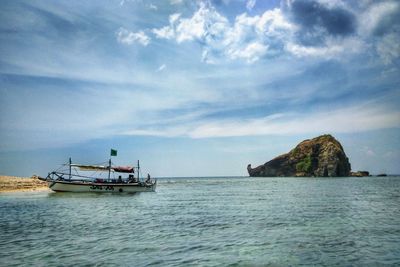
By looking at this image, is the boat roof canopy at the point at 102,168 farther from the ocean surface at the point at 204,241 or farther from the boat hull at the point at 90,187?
the ocean surface at the point at 204,241

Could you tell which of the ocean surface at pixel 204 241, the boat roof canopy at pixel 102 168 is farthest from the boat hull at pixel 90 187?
the ocean surface at pixel 204 241

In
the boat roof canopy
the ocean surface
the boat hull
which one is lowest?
the ocean surface

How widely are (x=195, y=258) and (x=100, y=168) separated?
5752 centimetres

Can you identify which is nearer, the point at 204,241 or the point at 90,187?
the point at 204,241

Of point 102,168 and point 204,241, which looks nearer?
point 204,241

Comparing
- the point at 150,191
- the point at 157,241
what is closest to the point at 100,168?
the point at 150,191

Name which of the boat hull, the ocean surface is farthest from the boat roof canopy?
the ocean surface

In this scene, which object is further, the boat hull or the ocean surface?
the boat hull

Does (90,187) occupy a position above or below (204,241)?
above

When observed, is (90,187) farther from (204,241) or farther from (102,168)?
(204,241)

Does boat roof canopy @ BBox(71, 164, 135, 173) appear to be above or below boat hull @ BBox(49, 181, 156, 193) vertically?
above

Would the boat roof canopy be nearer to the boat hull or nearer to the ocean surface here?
the boat hull

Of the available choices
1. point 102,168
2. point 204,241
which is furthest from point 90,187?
point 204,241

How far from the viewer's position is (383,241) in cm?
1739
